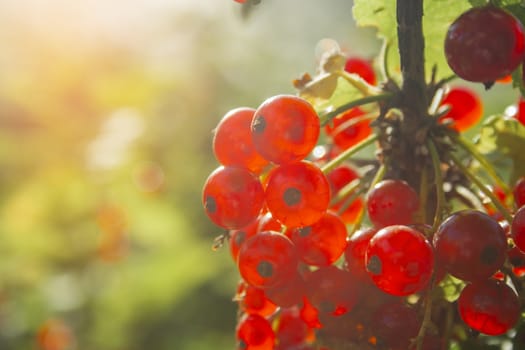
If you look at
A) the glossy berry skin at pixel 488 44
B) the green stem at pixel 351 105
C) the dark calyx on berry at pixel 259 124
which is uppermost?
the dark calyx on berry at pixel 259 124

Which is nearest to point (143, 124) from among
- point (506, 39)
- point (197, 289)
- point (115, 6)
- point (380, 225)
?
point (197, 289)

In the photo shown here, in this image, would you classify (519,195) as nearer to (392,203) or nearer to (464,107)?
(392,203)

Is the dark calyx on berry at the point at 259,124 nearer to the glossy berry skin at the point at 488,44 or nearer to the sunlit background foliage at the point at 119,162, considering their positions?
the glossy berry skin at the point at 488,44

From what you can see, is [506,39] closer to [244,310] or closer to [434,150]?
[434,150]

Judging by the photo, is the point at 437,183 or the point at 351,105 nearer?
the point at 437,183

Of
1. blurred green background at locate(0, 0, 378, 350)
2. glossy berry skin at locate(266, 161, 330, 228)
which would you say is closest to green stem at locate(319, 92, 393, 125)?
glossy berry skin at locate(266, 161, 330, 228)

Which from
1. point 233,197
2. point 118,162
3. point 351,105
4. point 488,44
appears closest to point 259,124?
point 233,197

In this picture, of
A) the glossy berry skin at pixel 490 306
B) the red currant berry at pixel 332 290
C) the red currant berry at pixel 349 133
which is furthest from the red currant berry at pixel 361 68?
the glossy berry skin at pixel 490 306
